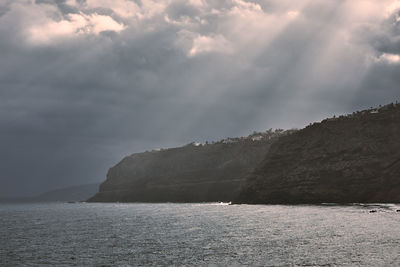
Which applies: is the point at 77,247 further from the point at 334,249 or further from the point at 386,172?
the point at 386,172

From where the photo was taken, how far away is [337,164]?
454 ft

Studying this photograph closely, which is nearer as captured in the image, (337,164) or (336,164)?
(337,164)

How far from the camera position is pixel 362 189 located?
128 meters

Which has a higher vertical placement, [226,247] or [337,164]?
[337,164]

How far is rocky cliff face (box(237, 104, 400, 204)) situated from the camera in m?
128

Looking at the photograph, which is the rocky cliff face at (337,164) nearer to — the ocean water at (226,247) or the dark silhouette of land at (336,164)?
the dark silhouette of land at (336,164)

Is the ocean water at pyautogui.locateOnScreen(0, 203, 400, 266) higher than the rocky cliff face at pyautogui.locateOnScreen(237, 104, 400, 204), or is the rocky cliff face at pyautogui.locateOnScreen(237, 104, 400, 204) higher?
the rocky cliff face at pyautogui.locateOnScreen(237, 104, 400, 204)

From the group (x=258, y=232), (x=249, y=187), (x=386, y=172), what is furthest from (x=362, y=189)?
(x=258, y=232)

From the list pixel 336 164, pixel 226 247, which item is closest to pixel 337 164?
pixel 336 164

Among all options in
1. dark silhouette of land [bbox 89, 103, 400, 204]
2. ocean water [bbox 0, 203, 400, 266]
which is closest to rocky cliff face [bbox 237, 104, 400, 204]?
dark silhouette of land [bbox 89, 103, 400, 204]

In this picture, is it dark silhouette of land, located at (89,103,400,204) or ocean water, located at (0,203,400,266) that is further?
dark silhouette of land, located at (89,103,400,204)

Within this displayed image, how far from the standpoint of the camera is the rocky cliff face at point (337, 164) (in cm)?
12781

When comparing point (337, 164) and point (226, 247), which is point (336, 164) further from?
point (226, 247)

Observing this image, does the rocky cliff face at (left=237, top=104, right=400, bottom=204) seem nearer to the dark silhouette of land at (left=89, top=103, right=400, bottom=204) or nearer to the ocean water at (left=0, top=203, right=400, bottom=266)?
the dark silhouette of land at (left=89, top=103, right=400, bottom=204)
